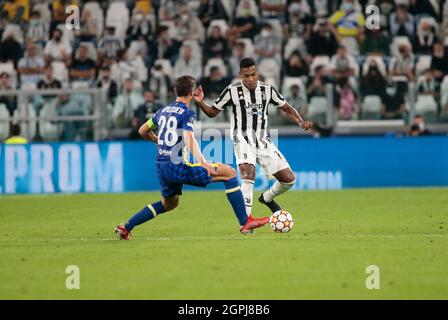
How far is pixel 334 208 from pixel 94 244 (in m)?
5.94

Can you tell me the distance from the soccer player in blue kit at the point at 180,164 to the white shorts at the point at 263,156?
1.53 meters

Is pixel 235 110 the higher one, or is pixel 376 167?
pixel 235 110

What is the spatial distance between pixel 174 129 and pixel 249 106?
2.15 metres

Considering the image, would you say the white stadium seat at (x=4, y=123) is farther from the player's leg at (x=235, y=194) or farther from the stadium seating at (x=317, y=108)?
the player's leg at (x=235, y=194)

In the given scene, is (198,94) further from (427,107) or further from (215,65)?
(215,65)

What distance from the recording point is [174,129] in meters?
12.0

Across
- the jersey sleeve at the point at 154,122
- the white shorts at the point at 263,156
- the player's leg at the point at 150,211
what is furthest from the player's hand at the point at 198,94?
the white shorts at the point at 263,156

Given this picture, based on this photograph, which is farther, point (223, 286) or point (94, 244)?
point (94, 244)

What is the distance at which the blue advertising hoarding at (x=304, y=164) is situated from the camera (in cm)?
2172

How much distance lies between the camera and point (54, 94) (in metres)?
22.6

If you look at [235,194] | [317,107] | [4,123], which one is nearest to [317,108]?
[317,107]
